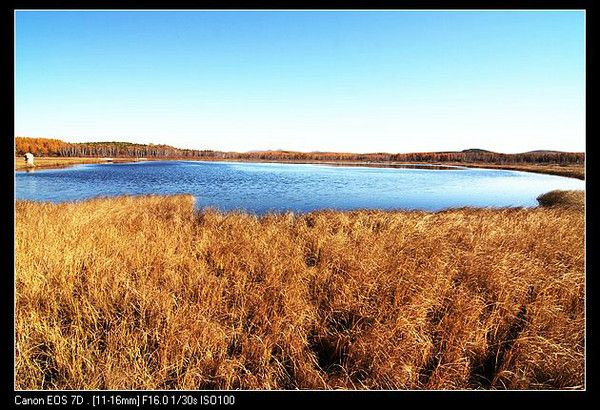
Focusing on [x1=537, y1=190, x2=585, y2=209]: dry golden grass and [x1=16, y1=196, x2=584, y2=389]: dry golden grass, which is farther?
[x1=537, y1=190, x2=585, y2=209]: dry golden grass

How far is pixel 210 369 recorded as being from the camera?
316 centimetres

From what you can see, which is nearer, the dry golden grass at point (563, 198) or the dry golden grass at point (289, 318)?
the dry golden grass at point (289, 318)

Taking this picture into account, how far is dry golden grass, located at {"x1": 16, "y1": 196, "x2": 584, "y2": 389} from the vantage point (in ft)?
10.4

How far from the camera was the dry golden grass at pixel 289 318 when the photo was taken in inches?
125

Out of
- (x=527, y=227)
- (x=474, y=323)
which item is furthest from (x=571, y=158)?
(x=474, y=323)

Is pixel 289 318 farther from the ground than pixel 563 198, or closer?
closer

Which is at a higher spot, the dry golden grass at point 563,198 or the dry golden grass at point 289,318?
the dry golden grass at point 563,198

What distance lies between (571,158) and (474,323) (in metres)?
133

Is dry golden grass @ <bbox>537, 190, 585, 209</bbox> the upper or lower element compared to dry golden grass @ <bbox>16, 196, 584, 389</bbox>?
upper

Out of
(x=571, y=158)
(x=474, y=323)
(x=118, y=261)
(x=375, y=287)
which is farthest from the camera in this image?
(x=571, y=158)

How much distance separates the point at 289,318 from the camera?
3932mm

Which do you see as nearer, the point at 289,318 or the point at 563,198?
the point at 289,318

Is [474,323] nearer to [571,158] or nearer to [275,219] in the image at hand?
[275,219]
